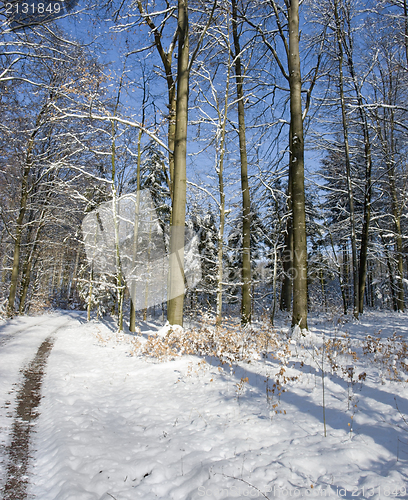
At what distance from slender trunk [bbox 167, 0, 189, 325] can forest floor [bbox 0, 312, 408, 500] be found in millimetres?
1534

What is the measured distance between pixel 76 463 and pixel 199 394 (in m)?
2.04

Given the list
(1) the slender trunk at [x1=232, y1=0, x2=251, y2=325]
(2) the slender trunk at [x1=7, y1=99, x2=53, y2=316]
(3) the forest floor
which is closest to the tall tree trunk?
(3) the forest floor

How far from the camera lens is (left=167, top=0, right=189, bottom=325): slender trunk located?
6.91 m

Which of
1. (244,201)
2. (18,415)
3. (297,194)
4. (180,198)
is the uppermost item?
(244,201)

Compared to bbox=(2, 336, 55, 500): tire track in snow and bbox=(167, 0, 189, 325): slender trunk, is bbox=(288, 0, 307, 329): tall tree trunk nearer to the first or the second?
bbox=(167, 0, 189, 325): slender trunk

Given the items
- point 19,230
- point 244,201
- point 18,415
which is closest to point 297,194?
point 244,201

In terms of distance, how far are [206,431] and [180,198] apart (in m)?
5.20

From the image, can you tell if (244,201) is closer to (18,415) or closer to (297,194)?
(297,194)

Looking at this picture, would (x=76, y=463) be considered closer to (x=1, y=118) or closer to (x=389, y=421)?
(x=389, y=421)

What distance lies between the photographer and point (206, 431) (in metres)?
3.21

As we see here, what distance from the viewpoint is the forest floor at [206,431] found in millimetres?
2293

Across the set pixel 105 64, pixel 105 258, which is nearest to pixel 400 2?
pixel 105 64

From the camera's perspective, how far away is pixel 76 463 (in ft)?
8.54

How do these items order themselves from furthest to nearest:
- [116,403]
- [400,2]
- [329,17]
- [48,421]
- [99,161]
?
[99,161] < [329,17] < [400,2] < [116,403] < [48,421]
